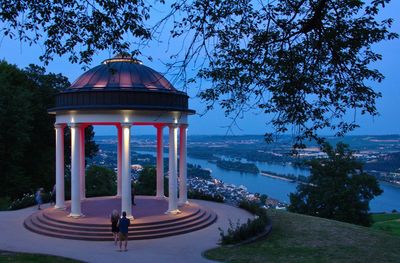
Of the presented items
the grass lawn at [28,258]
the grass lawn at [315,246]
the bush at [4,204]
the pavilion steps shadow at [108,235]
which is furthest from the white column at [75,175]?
the bush at [4,204]

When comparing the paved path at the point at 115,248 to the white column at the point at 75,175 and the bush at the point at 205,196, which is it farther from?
the bush at the point at 205,196

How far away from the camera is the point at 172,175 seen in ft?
72.9

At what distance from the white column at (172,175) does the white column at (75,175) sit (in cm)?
504

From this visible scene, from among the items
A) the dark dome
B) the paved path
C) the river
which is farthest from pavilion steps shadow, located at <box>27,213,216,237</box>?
the river

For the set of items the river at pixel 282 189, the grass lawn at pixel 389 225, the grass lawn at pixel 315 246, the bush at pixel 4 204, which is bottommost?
the river at pixel 282 189

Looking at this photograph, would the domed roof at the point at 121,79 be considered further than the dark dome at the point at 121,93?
Yes

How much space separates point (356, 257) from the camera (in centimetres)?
1498

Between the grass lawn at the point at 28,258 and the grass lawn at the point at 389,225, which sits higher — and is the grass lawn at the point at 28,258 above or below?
above

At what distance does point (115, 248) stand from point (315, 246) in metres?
8.93

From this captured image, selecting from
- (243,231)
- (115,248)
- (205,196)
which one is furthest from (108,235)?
(205,196)

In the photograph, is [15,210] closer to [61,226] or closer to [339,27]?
[61,226]

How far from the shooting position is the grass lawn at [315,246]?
49.1 feet

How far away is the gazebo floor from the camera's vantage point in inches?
737

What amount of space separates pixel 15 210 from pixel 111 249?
12025mm
